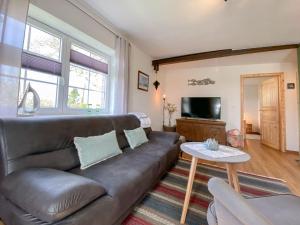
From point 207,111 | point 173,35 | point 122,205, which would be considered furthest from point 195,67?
point 122,205

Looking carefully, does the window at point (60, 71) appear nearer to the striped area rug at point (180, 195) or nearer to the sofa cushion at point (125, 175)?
the sofa cushion at point (125, 175)

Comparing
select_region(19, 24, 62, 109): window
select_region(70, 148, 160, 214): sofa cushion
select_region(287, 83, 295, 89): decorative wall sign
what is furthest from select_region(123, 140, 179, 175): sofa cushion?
select_region(287, 83, 295, 89): decorative wall sign

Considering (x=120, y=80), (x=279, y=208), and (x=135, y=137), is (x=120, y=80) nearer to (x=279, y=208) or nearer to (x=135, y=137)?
(x=135, y=137)

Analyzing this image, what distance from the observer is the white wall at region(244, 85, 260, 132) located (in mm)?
7145

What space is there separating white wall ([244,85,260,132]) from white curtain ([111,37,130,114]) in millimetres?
6582

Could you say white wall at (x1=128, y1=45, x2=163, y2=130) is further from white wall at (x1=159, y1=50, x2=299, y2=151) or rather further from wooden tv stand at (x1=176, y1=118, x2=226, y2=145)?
wooden tv stand at (x1=176, y1=118, x2=226, y2=145)

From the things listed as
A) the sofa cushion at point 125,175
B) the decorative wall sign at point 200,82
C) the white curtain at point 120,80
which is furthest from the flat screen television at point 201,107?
the sofa cushion at point 125,175

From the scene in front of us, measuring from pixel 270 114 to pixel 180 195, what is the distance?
14.1 ft

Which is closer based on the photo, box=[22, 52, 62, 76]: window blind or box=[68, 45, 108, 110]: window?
box=[22, 52, 62, 76]: window blind

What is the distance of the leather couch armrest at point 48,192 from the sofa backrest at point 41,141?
0.44 ft

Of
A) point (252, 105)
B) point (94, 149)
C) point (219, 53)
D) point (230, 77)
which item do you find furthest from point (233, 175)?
point (252, 105)

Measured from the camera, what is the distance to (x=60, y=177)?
1.02 m

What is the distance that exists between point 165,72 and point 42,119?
4.58 metres

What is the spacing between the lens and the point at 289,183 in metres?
2.22
